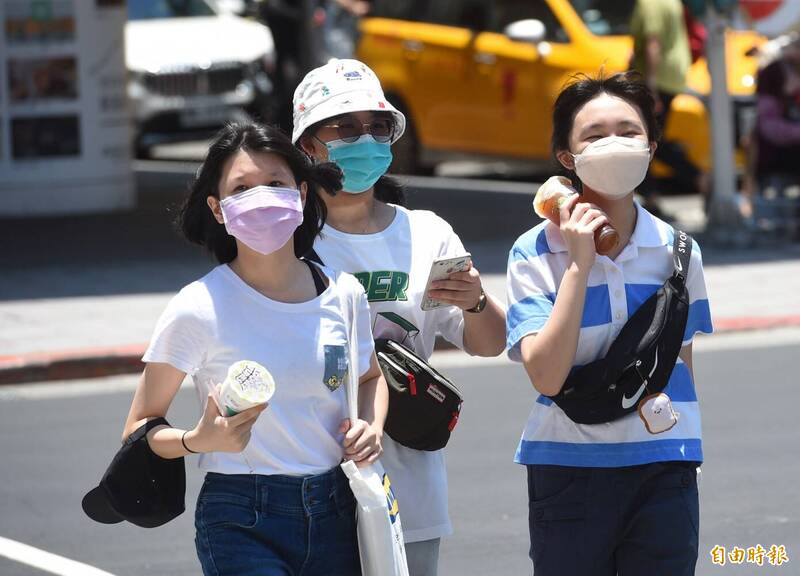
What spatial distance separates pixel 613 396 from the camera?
12.2 feet

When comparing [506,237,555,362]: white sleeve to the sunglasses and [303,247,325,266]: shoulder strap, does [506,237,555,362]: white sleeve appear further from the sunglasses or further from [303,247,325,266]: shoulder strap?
the sunglasses

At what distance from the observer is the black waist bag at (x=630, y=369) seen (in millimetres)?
3709

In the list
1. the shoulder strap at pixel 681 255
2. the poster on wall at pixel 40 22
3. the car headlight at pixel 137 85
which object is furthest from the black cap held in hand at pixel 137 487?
the car headlight at pixel 137 85

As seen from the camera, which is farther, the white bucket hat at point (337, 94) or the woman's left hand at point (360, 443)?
the white bucket hat at point (337, 94)

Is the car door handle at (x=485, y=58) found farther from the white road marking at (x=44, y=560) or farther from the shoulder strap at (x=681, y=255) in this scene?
the shoulder strap at (x=681, y=255)

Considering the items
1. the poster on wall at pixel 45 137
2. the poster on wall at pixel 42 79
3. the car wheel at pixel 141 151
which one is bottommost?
the car wheel at pixel 141 151

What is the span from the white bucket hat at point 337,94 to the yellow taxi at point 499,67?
10.2 m

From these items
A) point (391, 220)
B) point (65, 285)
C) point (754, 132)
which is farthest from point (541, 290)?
point (754, 132)

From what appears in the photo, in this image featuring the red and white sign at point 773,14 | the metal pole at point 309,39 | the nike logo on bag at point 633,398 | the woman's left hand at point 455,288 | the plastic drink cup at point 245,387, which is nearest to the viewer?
the plastic drink cup at point 245,387

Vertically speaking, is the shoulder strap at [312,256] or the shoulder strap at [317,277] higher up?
the shoulder strap at [317,277]

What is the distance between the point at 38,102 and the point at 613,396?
1257 cm

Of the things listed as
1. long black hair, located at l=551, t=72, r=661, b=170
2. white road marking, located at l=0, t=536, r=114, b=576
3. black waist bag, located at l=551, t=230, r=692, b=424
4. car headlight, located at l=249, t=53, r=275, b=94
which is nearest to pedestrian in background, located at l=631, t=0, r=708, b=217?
car headlight, located at l=249, t=53, r=275, b=94

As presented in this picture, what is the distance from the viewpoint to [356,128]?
14.0 ft

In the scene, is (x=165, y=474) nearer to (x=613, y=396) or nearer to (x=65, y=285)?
(x=613, y=396)
